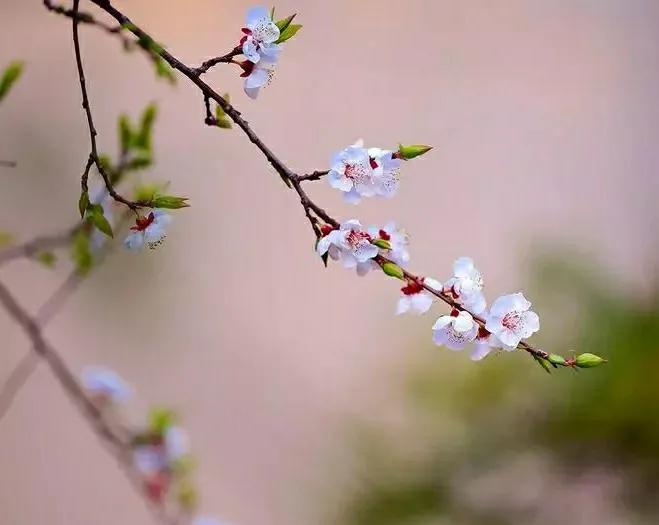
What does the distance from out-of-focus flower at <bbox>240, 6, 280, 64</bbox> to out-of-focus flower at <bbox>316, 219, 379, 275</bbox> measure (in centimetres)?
10

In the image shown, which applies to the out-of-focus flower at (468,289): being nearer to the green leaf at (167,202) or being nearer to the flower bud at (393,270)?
the flower bud at (393,270)

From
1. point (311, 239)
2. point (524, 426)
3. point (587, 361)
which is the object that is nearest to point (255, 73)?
point (587, 361)

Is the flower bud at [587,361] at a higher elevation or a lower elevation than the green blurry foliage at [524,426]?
lower

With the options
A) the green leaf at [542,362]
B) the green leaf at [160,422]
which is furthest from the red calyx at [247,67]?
the green leaf at [160,422]

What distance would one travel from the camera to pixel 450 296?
0.43 meters

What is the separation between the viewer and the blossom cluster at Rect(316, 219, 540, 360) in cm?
41

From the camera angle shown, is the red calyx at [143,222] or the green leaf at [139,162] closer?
the red calyx at [143,222]

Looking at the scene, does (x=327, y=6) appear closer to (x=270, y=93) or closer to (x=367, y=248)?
(x=270, y=93)

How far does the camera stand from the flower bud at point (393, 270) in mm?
404

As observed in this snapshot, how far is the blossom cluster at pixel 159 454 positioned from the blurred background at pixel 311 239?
45 centimetres

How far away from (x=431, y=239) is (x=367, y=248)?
1.09 m

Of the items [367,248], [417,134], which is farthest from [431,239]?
[367,248]

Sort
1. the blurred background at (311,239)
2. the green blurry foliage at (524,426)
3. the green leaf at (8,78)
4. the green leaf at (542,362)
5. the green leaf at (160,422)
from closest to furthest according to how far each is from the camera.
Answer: the green leaf at (542,362)
the green leaf at (8,78)
the green leaf at (160,422)
the green blurry foliage at (524,426)
the blurred background at (311,239)

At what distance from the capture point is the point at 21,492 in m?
1.31
